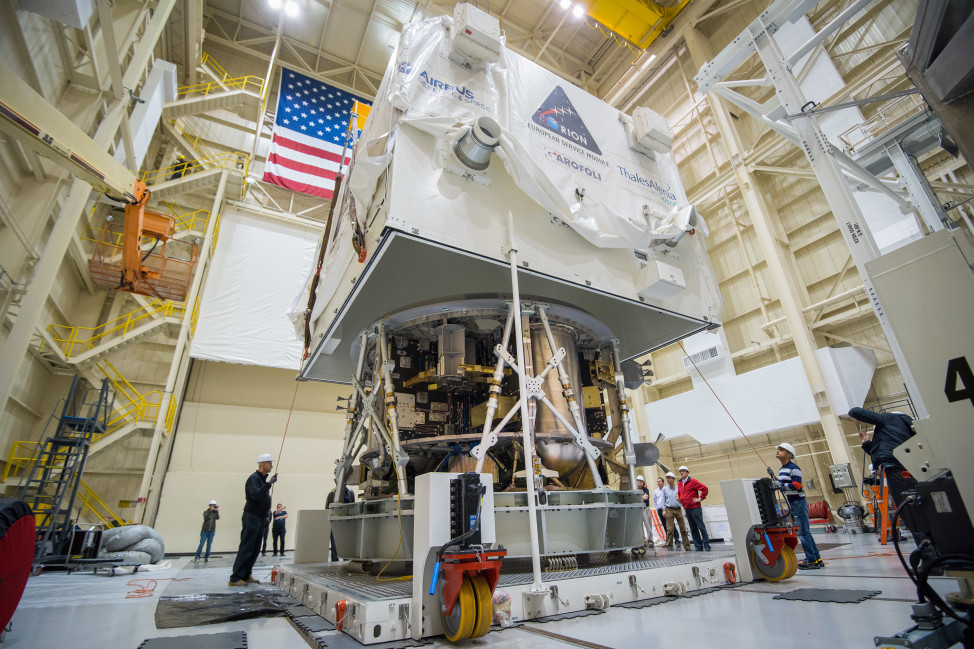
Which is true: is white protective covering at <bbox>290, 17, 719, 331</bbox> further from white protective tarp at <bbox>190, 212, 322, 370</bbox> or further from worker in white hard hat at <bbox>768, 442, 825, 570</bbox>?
white protective tarp at <bbox>190, 212, 322, 370</bbox>

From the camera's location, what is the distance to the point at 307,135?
51.0ft

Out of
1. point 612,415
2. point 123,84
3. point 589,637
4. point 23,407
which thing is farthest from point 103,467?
point 589,637

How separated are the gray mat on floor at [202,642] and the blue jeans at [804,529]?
476 centimetres

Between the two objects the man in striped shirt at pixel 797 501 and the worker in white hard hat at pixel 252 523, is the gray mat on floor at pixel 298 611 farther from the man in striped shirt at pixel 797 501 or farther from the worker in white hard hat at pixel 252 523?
the man in striped shirt at pixel 797 501

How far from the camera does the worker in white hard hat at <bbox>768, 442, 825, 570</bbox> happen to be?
185 inches

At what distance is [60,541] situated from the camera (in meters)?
7.78

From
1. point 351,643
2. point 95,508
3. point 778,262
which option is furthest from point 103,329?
point 778,262

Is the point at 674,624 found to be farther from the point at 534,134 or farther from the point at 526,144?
the point at 534,134

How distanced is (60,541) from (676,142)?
20.8 m

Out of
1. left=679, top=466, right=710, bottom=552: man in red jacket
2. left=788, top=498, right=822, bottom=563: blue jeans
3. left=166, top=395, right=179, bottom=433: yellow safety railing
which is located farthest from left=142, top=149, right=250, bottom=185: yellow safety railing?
left=788, top=498, right=822, bottom=563: blue jeans

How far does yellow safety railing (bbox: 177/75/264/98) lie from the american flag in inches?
41.7

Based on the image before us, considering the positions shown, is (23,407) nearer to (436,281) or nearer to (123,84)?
(123,84)

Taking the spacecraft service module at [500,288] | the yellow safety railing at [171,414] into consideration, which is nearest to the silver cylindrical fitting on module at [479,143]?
the spacecraft service module at [500,288]

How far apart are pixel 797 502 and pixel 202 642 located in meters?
5.83
